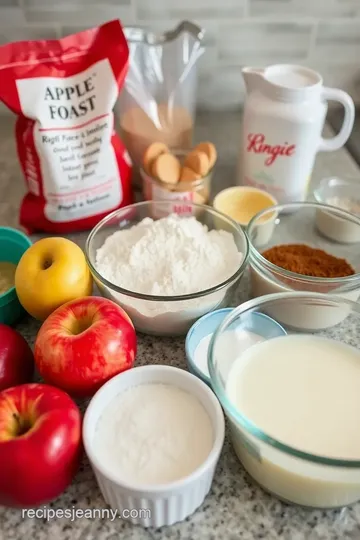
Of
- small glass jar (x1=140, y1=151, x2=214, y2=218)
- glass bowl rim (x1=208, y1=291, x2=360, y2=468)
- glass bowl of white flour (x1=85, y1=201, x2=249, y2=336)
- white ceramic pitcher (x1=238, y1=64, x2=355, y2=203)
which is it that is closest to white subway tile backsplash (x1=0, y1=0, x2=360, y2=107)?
white ceramic pitcher (x1=238, y1=64, x2=355, y2=203)

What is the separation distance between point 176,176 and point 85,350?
439mm

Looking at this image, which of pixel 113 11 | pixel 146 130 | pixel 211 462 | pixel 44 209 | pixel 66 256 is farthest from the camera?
pixel 113 11

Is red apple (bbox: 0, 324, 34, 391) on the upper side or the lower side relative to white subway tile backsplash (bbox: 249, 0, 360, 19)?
lower

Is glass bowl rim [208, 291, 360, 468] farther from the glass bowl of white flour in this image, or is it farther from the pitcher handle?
the pitcher handle

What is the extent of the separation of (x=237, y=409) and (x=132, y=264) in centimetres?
31

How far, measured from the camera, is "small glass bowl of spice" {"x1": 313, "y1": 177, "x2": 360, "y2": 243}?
93 cm

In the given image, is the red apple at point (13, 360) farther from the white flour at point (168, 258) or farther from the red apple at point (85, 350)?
the white flour at point (168, 258)

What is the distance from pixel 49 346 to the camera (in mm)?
645

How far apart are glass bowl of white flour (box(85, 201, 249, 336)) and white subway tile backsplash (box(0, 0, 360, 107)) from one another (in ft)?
1.69

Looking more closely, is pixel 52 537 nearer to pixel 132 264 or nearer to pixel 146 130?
pixel 132 264

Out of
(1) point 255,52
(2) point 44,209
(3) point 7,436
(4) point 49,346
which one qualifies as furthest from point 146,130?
(3) point 7,436

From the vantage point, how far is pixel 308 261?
859mm

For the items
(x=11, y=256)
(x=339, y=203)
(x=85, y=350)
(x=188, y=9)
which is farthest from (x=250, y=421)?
(x=188, y=9)

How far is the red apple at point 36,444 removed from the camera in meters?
0.54
